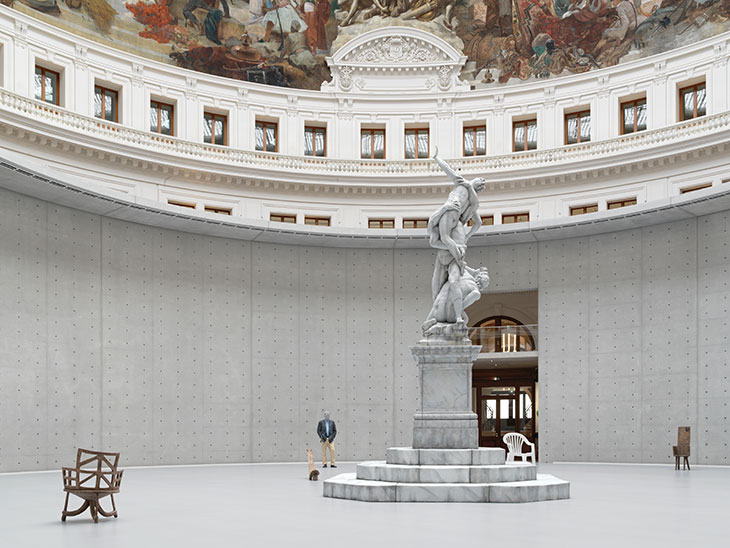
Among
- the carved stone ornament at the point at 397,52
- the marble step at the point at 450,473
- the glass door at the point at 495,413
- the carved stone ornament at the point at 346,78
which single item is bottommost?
the glass door at the point at 495,413

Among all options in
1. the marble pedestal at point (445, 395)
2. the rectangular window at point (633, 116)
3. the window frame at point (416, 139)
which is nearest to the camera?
the marble pedestal at point (445, 395)

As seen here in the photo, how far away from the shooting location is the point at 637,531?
37.4 feet

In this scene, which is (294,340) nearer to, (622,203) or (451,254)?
(451,254)

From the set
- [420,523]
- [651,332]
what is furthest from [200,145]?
[420,523]

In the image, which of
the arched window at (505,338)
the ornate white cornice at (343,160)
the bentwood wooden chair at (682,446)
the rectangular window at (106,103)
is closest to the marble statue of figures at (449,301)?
the bentwood wooden chair at (682,446)

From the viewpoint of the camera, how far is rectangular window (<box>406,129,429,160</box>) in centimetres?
4106

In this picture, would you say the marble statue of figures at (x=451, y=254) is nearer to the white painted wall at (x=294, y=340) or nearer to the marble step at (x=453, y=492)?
the marble step at (x=453, y=492)

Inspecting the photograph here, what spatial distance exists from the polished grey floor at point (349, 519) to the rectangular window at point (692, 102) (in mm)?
20348

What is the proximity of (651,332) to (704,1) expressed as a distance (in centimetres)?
1418

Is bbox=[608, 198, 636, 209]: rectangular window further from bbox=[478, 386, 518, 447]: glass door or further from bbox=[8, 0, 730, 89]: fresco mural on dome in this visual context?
bbox=[478, 386, 518, 447]: glass door

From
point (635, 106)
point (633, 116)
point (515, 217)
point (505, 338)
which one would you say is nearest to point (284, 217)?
point (515, 217)

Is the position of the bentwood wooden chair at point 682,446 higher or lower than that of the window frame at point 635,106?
lower

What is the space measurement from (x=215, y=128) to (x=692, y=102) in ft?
61.5

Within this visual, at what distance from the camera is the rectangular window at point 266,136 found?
1586 inches
